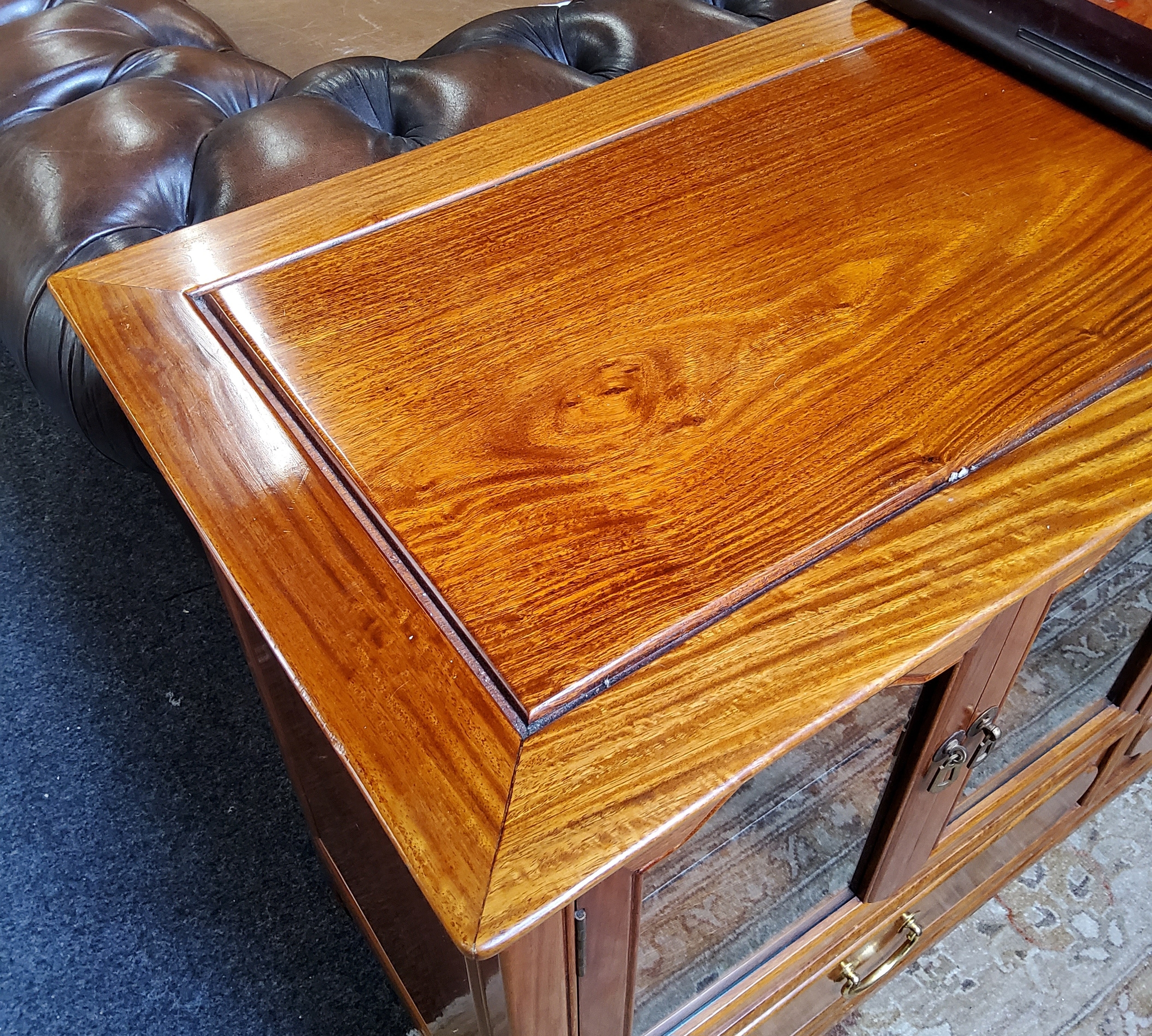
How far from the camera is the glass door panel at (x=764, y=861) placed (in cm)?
45

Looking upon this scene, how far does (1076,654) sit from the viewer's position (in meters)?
0.61

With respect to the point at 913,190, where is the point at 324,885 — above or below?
below

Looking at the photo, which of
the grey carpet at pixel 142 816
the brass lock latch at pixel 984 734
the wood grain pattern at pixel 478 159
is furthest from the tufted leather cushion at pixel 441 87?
the brass lock latch at pixel 984 734

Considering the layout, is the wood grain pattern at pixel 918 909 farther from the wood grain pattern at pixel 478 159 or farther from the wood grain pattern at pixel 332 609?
the wood grain pattern at pixel 478 159

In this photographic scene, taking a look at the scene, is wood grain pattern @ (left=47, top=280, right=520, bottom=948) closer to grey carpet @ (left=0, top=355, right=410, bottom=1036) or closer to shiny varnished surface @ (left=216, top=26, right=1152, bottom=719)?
shiny varnished surface @ (left=216, top=26, right=1152, bottom=719)

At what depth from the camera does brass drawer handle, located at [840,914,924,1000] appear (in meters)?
0.69

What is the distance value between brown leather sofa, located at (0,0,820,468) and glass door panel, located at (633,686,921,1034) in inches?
19.6

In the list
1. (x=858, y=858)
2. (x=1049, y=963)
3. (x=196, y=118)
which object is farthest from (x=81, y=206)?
(x=1049, y=963)

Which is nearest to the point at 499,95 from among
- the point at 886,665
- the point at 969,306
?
the point at 969,306

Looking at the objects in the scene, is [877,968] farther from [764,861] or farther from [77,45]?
[77,45]

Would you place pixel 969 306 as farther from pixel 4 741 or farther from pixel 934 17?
pixel 4 741

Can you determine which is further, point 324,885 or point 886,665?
point 324,885

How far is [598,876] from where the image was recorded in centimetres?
31

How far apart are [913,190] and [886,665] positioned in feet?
0.97
